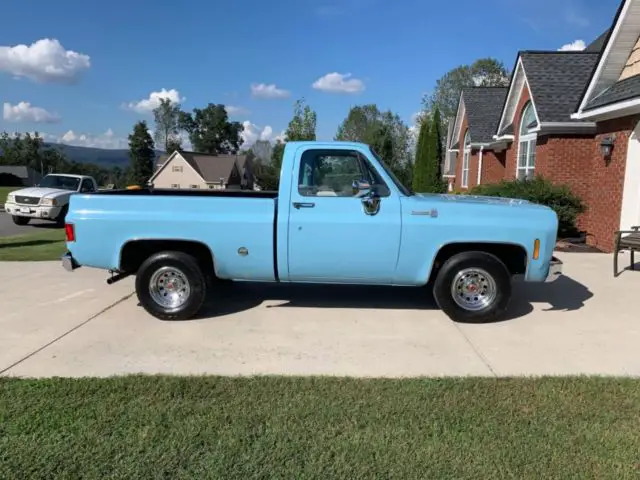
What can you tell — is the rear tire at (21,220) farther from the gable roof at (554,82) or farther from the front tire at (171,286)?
the gable roof at (554,82)

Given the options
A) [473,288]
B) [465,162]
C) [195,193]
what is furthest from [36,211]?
[465,162]

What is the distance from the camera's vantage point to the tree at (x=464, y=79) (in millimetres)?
59750

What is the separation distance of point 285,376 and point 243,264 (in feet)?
5.82

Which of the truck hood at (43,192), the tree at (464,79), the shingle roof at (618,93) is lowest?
the truck hood at (43,192)

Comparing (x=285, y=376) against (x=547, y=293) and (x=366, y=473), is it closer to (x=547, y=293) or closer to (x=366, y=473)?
(x=366, y=473)

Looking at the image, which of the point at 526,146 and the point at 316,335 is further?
the point at 526,146

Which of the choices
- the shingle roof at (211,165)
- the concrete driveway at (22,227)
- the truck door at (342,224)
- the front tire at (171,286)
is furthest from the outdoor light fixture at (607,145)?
the shingle roof at (211,165)

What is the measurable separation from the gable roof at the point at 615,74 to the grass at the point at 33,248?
1125 cm

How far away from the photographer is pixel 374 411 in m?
3.68

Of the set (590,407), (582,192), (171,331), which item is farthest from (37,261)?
(582,192)

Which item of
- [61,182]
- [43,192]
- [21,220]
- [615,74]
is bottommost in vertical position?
[21,220]

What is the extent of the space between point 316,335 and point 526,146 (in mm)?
14251

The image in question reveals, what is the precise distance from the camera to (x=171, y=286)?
587 cm

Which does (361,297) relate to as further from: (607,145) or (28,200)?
(28,200)
